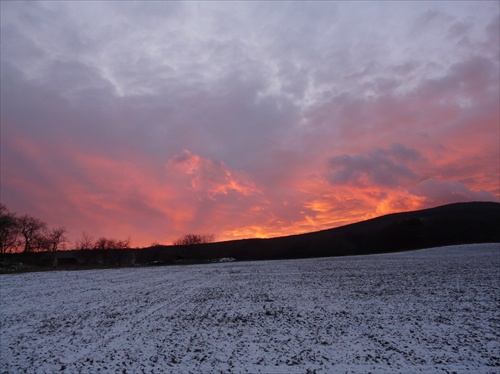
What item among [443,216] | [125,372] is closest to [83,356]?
[125,372]

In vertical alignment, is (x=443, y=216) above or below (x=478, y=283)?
above

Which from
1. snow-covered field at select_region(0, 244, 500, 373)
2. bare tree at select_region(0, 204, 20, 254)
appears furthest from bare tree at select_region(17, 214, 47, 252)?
snow-covered field at select_region(0, 244, 500, 373)

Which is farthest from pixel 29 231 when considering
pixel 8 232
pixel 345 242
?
pixel 345 242

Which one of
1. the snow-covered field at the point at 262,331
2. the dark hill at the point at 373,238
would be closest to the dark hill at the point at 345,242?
the dark hill at the point at 373,238

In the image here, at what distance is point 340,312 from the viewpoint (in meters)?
17.6

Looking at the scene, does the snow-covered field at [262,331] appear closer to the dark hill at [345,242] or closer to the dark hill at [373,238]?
the dark hill at [345,242]

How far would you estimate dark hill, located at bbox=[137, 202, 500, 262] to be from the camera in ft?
325

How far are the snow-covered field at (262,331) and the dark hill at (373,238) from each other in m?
71.3

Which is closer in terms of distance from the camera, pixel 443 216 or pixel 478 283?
pixel 478 283

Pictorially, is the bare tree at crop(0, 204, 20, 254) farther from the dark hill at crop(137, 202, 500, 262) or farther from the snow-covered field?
the snow-covered field

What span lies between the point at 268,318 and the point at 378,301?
7.41 metres

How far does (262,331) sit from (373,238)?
351ft

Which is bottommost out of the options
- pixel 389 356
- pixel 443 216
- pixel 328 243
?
pixel 389 356

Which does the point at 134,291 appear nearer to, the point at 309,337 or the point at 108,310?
the point at 108,310
